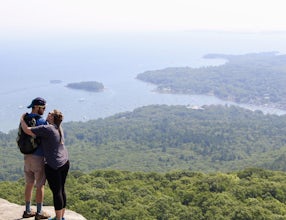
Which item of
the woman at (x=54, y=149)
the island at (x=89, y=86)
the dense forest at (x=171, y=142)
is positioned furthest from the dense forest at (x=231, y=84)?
the woman at (x=54, y=149)

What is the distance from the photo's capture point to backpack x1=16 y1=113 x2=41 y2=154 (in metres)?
6.68

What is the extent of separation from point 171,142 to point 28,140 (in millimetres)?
83515

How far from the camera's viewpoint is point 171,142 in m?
89.6

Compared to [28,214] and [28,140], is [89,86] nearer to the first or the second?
[28,214]

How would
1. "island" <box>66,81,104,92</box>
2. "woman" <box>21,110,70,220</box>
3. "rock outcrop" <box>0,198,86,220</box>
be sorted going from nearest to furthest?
"woman" <box>21,110,70,220</box> < "rock outcrop" <box>0,198,86,220</box> < "island" <box>66,81,104,92</box>

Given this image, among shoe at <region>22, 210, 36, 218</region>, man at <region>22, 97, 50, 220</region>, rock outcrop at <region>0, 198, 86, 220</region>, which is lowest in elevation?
rock outcrop at <region>0, 198, 86, 220</region>

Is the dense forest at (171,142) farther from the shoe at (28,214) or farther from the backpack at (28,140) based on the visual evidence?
the backpack at (28,140)

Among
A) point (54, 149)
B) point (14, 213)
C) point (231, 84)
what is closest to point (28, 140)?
point (54, 149)

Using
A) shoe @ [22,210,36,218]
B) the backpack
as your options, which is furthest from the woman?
shoe @ [22,210,36,218]

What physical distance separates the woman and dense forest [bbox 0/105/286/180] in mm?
52278

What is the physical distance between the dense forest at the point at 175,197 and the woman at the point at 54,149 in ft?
55.1

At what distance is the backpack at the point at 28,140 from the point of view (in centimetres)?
668

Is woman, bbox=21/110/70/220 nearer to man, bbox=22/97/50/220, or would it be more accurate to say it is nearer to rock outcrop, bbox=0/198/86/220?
man, bbox=22/97/50/220

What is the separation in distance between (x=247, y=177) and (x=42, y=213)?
96.1 feet
